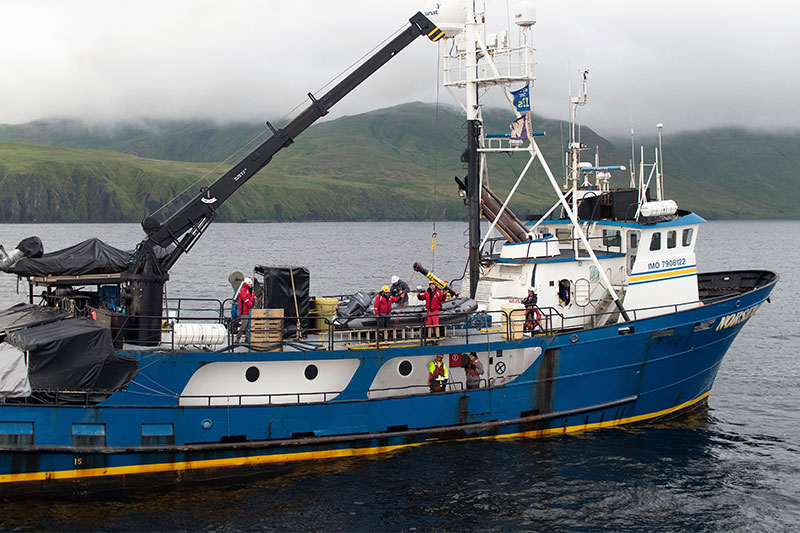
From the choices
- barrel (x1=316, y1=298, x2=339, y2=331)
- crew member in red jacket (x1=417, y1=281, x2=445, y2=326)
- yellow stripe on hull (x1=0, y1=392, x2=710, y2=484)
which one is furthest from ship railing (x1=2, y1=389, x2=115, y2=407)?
crew member in red jacket (x1=417, y1=281, x2=445, y2=326)

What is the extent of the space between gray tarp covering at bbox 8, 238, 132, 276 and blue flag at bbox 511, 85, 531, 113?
1164 cm

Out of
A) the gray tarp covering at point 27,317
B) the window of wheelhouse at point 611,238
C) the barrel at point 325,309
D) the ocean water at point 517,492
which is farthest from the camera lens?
the window of wheelhouse at point 611,238

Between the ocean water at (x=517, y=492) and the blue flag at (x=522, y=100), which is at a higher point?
the blue flag at (x=522, y=100)

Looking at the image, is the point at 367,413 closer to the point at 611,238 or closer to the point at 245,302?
the point at 245,302

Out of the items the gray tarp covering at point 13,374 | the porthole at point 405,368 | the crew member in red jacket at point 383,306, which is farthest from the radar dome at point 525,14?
the gray tarp covering at point 13,374

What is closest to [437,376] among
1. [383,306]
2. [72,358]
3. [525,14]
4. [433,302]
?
[433,302]

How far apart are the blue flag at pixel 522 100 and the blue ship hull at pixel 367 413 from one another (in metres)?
6.47

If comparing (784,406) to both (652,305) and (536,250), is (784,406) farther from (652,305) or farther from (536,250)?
(536,250)

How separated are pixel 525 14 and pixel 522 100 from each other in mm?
2458

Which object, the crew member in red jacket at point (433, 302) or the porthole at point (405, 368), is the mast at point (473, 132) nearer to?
the crew member in red jacket at point (433, 302)

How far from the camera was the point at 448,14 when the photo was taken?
73.6 feet

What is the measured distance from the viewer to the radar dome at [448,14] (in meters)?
22.4

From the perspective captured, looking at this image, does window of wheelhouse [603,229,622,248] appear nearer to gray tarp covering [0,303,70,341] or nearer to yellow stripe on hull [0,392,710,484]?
yellow stripe on hull [0,392,710,484]

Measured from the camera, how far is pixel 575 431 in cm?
2219
